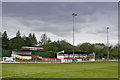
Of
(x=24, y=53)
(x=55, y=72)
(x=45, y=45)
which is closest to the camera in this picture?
(x=55, y=72)

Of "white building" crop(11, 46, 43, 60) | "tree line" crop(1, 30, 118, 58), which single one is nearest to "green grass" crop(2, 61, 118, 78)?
"white building" crop(11, 46, 43, 60)

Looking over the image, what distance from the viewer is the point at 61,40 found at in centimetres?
8262

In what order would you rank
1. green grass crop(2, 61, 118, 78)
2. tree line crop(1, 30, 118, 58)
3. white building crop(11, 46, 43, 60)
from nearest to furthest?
green grass crop(2, 61, 118, 78)
white building crop(11, 46, 43, 60)
tree line crop(1, 30, 118, 58)

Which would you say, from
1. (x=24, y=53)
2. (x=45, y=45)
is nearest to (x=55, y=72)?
(x=24, y=53)

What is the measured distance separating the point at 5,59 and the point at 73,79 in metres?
26.9

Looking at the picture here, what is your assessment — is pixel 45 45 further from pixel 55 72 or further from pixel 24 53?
pixel 55 72

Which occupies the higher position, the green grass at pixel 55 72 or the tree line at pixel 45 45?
the tree line at pixel 45 45

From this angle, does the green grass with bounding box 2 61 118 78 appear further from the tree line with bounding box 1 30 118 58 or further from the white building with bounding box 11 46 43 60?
the tree line with bounding box 1 30 118 58

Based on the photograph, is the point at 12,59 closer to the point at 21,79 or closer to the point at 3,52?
the point at 3,52

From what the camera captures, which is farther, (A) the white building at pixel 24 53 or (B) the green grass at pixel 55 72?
(A) the white building at pixel 24 53

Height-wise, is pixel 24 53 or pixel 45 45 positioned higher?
pixel 45 45

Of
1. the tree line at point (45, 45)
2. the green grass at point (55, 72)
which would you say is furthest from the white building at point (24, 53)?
the green grass at point (55, 72)

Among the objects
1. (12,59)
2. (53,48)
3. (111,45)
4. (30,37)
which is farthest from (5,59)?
(111,45)

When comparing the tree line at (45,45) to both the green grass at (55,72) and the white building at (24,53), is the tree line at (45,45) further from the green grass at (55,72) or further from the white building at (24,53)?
the green grass at (55,72)
